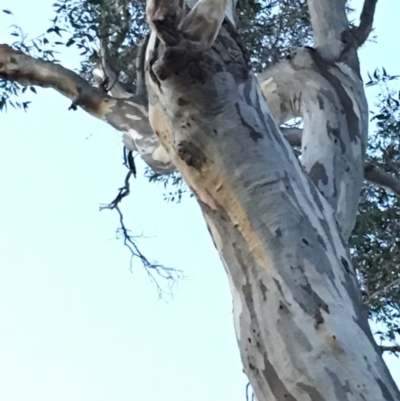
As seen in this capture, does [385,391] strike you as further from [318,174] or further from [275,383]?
[318,174]

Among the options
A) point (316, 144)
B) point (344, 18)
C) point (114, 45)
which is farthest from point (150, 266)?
point (316, 144)

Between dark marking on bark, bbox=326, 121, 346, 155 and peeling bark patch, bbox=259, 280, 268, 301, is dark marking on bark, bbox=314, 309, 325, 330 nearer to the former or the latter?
peeling bark patch, bbox=259, 280, 268, 301

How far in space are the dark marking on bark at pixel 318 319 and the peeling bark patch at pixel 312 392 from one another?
0.51ft

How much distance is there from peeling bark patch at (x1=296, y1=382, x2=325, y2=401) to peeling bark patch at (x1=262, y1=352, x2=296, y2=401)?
0.04 m

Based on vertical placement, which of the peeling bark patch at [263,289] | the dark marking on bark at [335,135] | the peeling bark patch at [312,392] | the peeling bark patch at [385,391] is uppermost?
the dark marking on bark at [335,135]

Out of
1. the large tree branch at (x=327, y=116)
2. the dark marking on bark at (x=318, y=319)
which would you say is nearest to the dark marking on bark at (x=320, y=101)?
the large tree branch at (x=327, y=116)

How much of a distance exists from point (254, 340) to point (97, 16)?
3875 millimetres

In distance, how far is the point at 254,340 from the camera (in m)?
2.19

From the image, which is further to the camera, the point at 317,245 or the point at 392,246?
the point at 392,246

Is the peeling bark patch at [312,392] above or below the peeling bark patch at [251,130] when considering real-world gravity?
below

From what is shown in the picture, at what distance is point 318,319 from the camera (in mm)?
2104

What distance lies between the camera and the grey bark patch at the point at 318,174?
2906mm

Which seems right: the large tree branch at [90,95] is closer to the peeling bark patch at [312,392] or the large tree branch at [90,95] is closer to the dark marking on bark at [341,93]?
the dark marking on bark at [341,93]

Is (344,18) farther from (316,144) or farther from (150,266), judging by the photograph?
(150,266)
